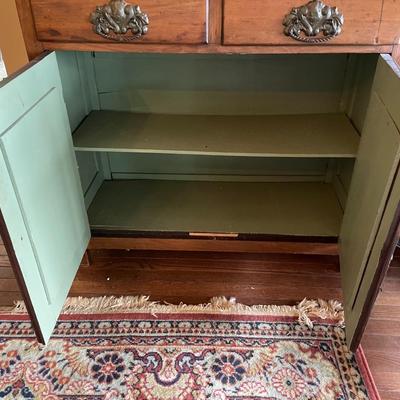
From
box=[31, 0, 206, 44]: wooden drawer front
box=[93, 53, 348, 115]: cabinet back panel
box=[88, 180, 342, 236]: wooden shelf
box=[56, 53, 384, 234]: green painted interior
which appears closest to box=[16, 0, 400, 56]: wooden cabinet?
box=[31, 0, 206, 44]: wooden drawer front

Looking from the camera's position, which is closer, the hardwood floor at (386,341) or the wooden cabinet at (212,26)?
the wooden cabinet at (212,26)

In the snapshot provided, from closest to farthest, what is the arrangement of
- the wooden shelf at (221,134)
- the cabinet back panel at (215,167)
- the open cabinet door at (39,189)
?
1. the open cabinet door at (39,189)
2. the wooden shelf at (221,134)
3. the cabinet back panel at (215,167)

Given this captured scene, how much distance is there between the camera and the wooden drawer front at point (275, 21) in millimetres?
893

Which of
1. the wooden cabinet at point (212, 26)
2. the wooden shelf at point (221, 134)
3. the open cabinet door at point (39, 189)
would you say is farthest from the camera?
the wooden shelf at point (221, 134)

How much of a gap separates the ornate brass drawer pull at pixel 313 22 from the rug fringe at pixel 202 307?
0.72m

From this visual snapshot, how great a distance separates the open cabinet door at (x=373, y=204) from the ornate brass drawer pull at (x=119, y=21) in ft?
1.81

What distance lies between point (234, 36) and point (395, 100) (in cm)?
37

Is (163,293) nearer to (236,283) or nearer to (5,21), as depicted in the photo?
(236,283)

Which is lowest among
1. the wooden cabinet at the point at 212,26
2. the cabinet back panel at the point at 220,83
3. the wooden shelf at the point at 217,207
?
the wooden shelf at the point at 217,207

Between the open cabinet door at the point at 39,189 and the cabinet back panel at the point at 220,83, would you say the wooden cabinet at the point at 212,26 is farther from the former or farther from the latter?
the cabinet back panel at the point at 220,83

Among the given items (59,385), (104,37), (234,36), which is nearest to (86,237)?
(59,385)

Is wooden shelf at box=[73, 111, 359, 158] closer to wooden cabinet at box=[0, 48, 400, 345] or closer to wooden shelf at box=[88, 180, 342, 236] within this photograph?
wooden cabinet at box=[0, 48, 400, 345]

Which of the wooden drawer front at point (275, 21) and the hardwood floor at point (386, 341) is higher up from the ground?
the wooden drawer front at point (275, 21)

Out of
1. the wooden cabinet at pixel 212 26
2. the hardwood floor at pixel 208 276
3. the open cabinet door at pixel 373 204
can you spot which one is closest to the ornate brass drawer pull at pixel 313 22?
the wooden cabinet at pixel 212 26
